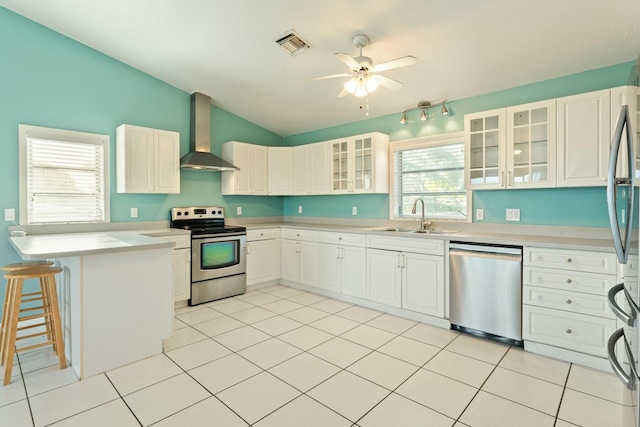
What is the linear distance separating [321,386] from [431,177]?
285 cm

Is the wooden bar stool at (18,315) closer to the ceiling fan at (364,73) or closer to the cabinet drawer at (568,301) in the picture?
the ceiling fan at (364,73)

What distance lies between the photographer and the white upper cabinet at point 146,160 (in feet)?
12.4

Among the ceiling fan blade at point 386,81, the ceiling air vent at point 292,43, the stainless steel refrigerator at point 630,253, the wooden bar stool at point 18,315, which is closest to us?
the stainless steel refrigerator at point 630,253

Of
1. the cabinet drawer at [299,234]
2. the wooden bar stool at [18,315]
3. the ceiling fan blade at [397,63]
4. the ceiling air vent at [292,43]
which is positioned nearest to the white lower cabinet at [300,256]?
the cabinet drawer at [299,234]

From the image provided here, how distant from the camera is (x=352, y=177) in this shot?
4.47m

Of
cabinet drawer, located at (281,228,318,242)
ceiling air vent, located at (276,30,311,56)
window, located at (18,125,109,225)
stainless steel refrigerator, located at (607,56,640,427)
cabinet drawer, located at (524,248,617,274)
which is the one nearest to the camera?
stainless steel refrigerator, located at (607,56,640,427)

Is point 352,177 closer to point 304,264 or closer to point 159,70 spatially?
point 304,264

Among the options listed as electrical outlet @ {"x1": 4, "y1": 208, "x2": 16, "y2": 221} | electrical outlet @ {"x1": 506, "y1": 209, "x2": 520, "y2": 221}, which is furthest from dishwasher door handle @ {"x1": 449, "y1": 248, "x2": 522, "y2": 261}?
electrical outlet @ {"x1": 4, "y1": 208, "x2": 16, "y2": 221}

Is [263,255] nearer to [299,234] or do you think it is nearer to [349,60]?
[299,234]

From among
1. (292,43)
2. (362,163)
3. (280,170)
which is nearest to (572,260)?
(362,163)

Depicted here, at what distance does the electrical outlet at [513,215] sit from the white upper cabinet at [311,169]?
2353 millimetres

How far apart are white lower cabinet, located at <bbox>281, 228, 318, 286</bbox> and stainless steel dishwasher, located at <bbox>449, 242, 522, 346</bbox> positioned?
191 cm

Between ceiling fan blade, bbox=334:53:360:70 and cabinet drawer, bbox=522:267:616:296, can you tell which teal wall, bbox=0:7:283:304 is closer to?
ceiling fan blade, bbox=334:53:360:70

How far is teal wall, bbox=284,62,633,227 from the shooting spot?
9.61ft
